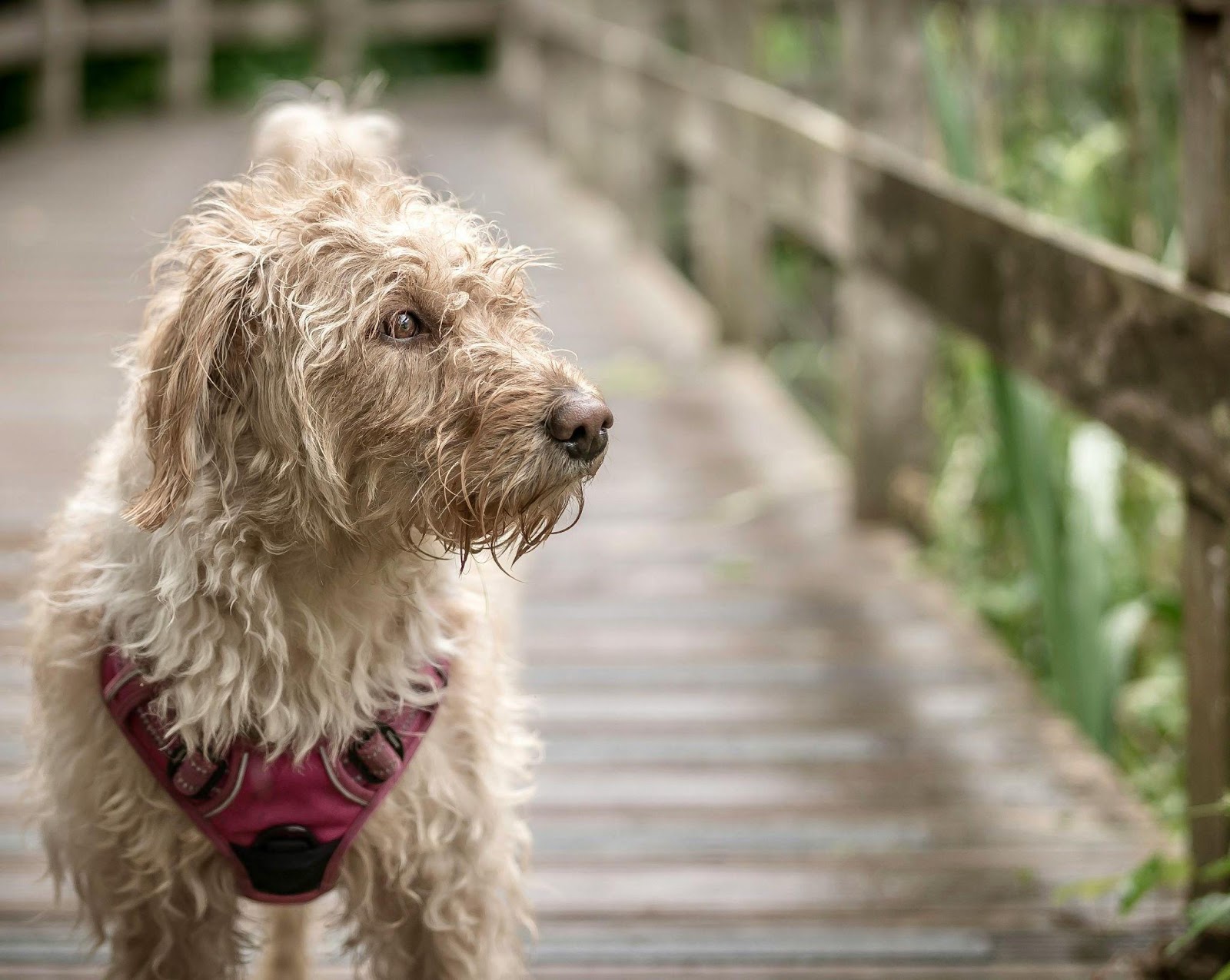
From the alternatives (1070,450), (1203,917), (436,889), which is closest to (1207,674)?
(1203,917)

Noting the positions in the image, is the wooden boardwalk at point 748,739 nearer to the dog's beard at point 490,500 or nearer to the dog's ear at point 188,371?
the dog's ear at point 188,371

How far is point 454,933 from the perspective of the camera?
2.21 metres

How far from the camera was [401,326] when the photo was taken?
1926mm

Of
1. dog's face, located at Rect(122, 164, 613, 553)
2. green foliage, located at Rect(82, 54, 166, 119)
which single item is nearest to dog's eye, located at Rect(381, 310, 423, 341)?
dog's face, located at Rect(122, 164, 613, 553)

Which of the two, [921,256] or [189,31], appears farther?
[189,31]

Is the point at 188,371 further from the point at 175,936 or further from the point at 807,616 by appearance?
the point at 807,616

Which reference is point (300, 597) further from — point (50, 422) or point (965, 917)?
point (50, 422)

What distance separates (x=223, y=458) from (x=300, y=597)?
0.67 feet

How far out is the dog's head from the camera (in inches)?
73.5

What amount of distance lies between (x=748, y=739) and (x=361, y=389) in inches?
74.8

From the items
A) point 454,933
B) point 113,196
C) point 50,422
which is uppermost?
point 454,933

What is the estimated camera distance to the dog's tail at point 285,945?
247cm

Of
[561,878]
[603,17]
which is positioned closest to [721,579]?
[561,878]

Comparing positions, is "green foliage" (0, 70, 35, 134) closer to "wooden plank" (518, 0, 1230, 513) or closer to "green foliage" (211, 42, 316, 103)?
"green foliage" (211, 42, 316, 103)
